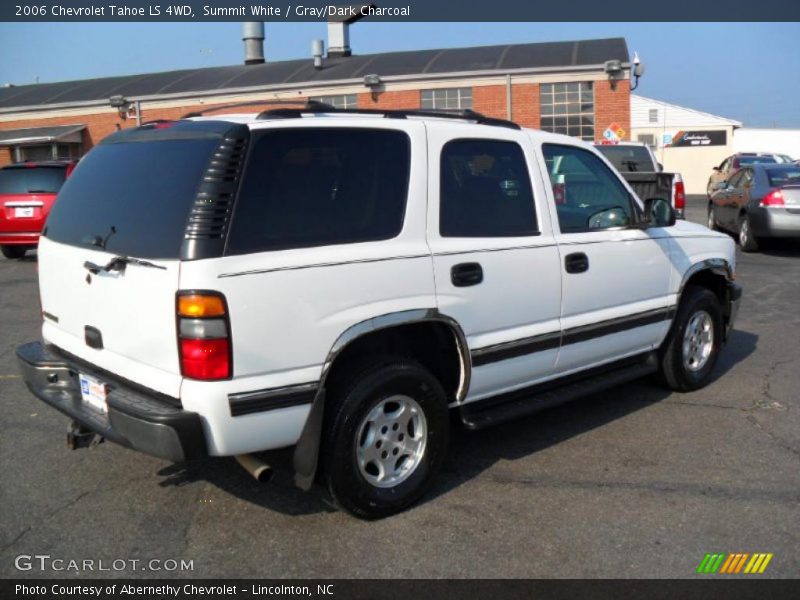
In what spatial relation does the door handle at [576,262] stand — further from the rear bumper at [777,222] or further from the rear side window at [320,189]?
the rear bumper at [777,222]

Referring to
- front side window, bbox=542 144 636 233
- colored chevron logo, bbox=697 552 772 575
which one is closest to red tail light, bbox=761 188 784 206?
front side window, bbox=542 144 636 233

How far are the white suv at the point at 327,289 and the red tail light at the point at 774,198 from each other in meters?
8.88

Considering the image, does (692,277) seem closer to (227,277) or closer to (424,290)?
(424,290)

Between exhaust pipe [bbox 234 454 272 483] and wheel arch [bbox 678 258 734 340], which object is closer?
exhaust pipe [bbox 234 454 272 483]

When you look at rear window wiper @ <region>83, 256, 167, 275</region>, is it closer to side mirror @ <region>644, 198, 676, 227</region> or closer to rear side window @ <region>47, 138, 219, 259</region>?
rear side window @ <region>47, 138, 219, 259</region>

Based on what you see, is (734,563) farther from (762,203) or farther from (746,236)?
(746,236)

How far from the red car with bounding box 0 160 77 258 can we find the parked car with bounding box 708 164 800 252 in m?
11.2

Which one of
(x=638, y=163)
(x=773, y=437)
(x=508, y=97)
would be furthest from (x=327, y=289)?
(x=508, y=97)

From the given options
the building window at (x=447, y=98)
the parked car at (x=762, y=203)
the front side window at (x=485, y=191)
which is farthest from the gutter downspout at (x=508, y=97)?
the front side window at (x=485, y=191)

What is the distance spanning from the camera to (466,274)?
3875 millimetres

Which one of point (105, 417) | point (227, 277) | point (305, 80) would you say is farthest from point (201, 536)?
point (305, 80)

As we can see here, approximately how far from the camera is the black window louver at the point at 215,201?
10.1 ft

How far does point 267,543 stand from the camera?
3484 millimetres

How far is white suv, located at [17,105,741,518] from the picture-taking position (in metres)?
3.14
